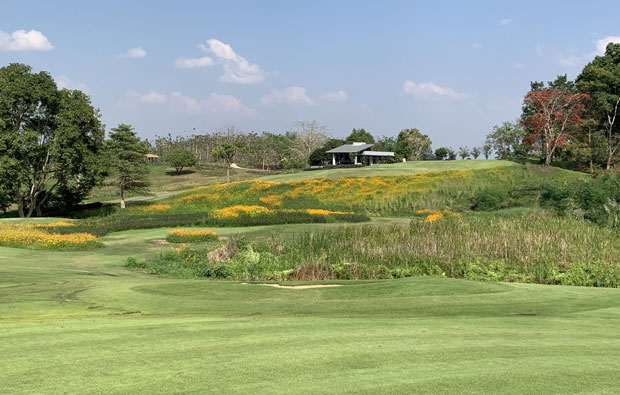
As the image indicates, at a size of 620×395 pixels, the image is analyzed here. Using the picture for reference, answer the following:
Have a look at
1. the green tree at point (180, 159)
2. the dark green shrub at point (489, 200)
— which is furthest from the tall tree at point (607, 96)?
the green tree at point (180, 159)

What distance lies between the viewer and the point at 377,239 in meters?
16.7

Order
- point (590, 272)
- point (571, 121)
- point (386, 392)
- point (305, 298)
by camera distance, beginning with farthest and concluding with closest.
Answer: point (571, 121) < point (590, 272) < point (305, 298) < point (386, 392)

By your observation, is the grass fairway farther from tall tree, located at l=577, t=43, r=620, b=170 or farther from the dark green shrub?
tall tree, located at l=577, t=43, r=620, b=170

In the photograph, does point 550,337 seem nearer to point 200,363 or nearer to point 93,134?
point 200,363

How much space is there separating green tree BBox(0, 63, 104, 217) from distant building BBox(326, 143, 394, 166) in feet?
176

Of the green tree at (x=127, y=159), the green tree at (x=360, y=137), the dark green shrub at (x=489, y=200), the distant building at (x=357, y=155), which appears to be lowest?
the dark green shrub at (x=489, y=200)

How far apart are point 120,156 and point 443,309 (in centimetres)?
3917

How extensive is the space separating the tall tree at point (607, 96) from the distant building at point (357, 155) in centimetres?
3504

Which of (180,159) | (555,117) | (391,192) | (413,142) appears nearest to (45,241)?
(391,192)

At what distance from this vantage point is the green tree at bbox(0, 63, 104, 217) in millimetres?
30672

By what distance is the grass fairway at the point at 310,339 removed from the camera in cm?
405

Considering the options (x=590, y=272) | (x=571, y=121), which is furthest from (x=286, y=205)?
(x=571, y=121)

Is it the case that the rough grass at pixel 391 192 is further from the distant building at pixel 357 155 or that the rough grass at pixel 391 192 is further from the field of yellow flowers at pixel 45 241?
the distant building at pixel 357 155

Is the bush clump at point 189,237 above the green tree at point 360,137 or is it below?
below
